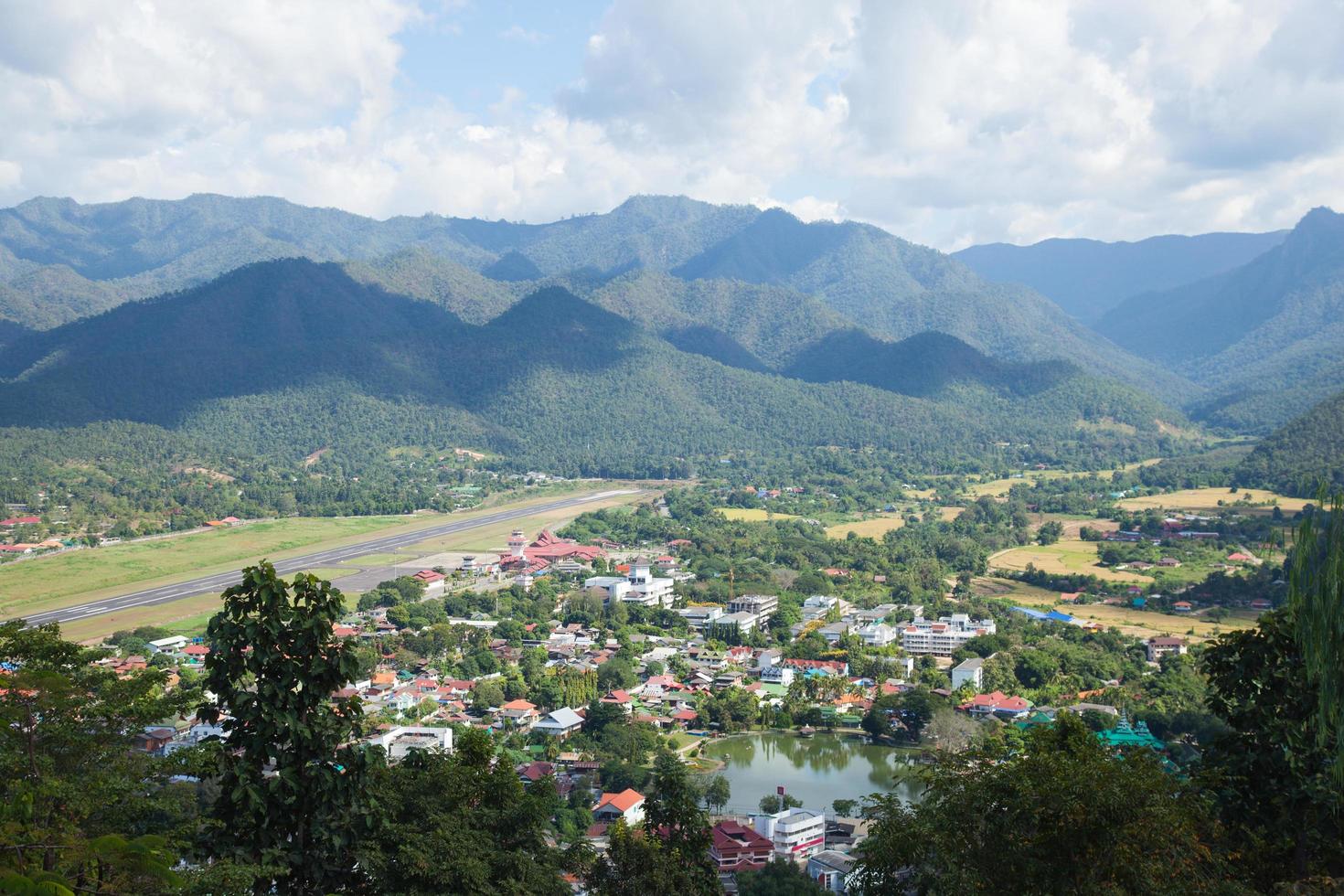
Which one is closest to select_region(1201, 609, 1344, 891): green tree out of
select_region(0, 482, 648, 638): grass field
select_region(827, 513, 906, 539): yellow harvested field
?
select_region(0, 482, 648, 638): grass field

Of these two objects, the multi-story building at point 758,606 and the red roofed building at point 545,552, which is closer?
the multi-story building at point 758,606

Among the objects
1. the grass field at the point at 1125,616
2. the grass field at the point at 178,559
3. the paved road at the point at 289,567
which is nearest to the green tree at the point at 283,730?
the paved road at the point at 289,567

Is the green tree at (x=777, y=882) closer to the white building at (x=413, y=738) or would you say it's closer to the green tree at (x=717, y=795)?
the green tree at (x=717, y=795)

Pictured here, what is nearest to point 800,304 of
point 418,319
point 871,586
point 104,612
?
point 418,319

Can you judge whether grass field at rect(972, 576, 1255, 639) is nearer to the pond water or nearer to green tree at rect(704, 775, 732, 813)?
the pond water

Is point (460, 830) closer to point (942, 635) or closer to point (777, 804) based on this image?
point (777, 804)

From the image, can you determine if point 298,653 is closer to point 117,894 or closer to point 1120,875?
point 117,894

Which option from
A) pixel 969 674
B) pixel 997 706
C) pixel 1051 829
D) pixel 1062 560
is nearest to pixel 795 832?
pixel 997 706
